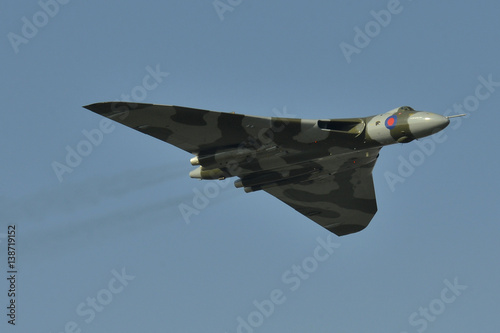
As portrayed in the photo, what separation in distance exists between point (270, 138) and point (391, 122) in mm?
6341

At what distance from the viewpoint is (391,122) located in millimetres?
38938

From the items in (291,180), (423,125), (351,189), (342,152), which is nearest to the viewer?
(423,125)

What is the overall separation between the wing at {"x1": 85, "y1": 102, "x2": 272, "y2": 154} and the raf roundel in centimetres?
606

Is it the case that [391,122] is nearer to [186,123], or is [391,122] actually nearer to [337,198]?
[186,123]

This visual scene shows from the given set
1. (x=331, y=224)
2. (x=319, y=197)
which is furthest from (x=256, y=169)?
(x=331, y=224)

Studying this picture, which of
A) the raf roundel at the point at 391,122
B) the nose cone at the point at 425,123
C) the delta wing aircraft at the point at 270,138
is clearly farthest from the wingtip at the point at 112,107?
the nose cone at the point at 425,123

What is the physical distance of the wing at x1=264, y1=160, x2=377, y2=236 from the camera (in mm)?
47188

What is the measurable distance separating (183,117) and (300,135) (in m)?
6.20

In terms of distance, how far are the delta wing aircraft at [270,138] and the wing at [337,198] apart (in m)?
2.16

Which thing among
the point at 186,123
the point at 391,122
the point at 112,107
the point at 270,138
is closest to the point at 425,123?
the point at 391,122

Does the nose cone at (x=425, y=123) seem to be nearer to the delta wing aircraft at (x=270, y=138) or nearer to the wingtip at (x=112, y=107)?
the delta wing aircraft at (x=270, y=138)

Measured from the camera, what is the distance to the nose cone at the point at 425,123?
37.9 m

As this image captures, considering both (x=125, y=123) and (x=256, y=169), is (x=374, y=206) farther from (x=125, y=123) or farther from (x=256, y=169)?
(x=125, y=123)

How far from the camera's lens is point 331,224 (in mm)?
51719
